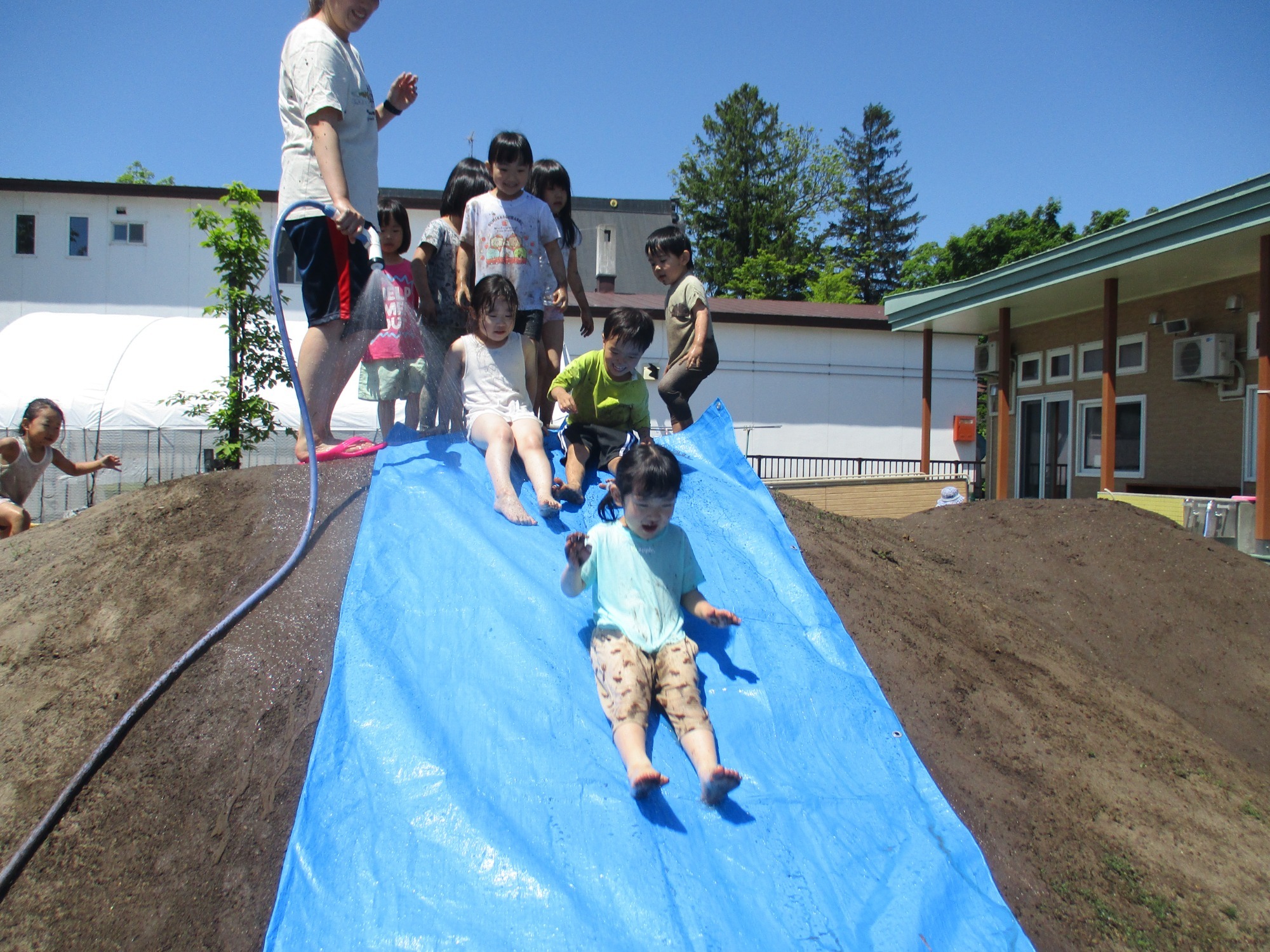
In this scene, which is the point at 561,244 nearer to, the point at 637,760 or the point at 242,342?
the point at 637,760

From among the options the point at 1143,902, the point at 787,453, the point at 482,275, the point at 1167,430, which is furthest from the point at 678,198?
the point at 1143,902

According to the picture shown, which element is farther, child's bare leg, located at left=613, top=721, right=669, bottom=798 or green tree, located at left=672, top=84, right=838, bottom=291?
green tree, located at left=672, top=84, right=838, bottom=291

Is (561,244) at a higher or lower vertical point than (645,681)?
higher

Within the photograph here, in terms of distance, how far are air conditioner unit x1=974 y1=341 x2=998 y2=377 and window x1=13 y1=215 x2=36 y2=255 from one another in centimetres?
2073

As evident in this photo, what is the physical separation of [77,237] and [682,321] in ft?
64.3

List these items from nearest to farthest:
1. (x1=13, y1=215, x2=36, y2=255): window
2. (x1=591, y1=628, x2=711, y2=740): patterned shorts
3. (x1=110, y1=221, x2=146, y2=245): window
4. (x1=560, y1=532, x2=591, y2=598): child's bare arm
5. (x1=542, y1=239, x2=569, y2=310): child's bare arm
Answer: (x1=591, y1=628, x2=711, y2=740): patterned shorts, (x1=560, y1=532, x2=591, y2=598): child's bare arm, (x1=542, y1=239, x2=569, y2=310): child's bare arm, (x1=13, y1=215, x2=36, y2=255): window, (x1=110, y1=221, x2=146, y2=245): window

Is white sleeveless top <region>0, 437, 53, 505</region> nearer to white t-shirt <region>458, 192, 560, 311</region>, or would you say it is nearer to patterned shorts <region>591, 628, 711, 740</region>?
white t-shirt <region>458, 192, 560, 311</region>

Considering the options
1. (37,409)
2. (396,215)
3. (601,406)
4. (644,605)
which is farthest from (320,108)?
(37,409)

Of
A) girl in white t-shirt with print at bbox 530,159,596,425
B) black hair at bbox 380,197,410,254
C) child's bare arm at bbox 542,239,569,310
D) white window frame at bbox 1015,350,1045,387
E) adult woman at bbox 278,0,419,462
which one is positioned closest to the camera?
adult woman at bbox 278,0,419,462

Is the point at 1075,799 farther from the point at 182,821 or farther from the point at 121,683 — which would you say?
the point at 121,683

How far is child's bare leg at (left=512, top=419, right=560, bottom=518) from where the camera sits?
3.76m

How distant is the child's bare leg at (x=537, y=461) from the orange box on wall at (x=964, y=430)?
15915mm

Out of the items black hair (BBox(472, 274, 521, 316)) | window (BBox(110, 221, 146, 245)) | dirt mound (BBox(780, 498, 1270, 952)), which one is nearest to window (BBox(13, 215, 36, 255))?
window (BBox(110, 221, 146, 245))

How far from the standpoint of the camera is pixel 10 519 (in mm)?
5320
